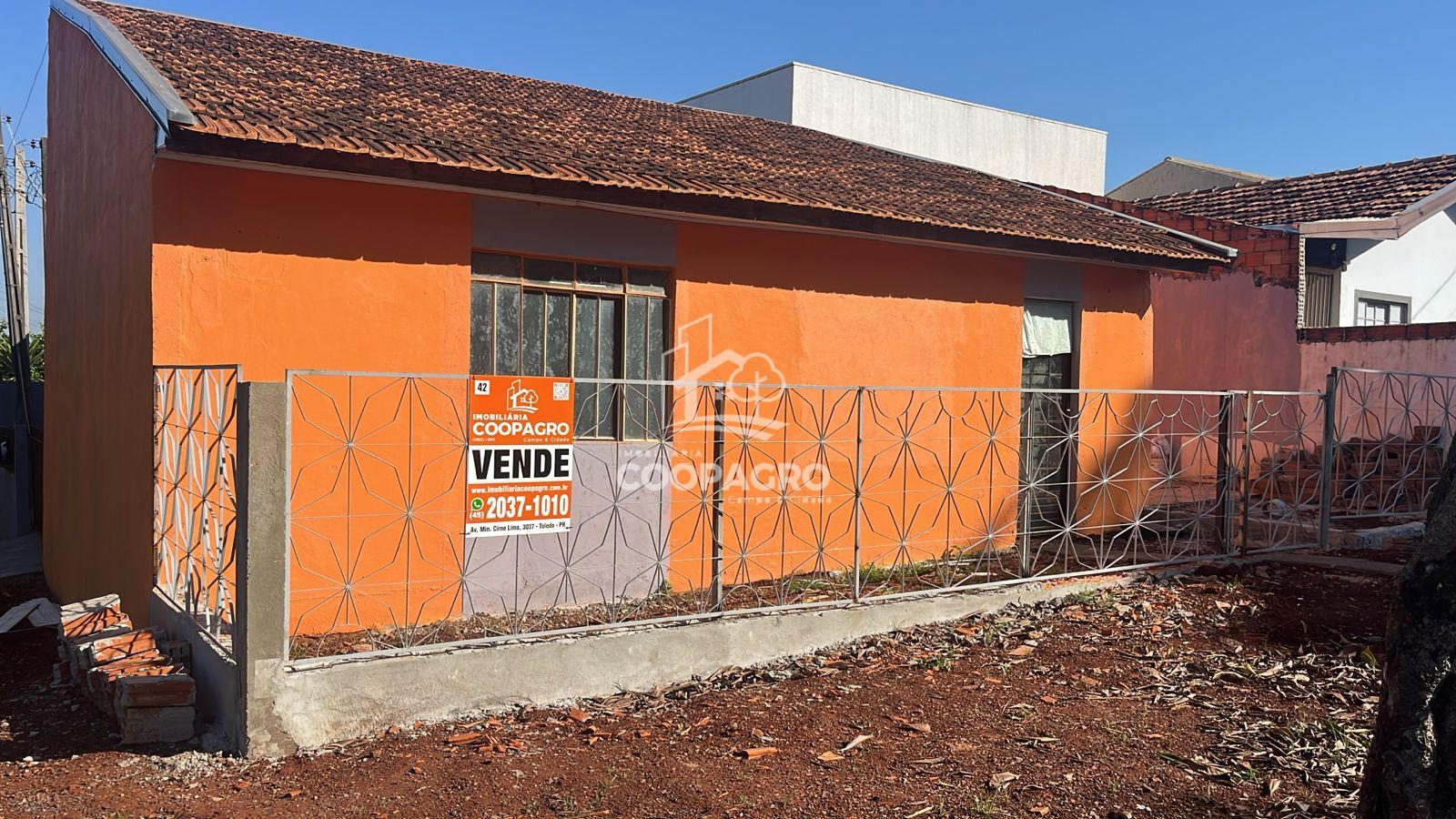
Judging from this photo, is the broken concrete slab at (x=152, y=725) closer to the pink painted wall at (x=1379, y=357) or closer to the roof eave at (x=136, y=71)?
the roof eave at (x=136, y=71)

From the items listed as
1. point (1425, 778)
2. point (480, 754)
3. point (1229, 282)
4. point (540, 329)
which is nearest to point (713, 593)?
point (480, 754)

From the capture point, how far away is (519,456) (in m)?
5.80

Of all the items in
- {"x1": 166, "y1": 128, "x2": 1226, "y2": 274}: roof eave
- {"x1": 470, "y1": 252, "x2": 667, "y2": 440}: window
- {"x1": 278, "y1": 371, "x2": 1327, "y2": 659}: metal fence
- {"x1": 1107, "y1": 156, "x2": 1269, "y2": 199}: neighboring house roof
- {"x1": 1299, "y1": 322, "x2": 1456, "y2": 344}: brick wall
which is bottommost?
{"x1": 278, "y1": 371, "x2": 1327, "y2": 659}: metal fence

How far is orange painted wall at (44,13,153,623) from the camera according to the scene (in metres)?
6.87

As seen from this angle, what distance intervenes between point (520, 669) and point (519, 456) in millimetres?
1141

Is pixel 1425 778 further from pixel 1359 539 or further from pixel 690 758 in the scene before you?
pixel 1359 539

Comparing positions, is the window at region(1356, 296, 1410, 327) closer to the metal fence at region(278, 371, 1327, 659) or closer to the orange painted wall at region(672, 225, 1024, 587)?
the metal fence at region(278, 371, 1327, 659)

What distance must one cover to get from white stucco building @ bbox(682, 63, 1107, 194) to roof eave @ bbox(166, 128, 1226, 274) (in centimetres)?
856

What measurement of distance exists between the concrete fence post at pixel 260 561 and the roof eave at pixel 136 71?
6.42 feet

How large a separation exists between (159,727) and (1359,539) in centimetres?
939

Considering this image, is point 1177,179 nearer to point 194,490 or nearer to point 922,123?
point 922,123

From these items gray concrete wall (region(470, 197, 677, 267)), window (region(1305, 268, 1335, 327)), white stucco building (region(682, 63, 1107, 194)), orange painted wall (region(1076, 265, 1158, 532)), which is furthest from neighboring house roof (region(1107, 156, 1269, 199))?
gray concrete wall (region(470, 197, 677, 267))

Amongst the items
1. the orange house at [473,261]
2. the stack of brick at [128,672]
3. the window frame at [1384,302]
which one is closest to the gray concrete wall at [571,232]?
the orange house at [473,261]

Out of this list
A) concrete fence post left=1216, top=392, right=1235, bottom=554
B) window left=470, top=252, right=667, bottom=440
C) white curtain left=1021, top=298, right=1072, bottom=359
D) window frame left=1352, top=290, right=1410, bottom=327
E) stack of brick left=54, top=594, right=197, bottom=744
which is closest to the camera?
stack of brick left=54, top=594, right=197, bottom=744
